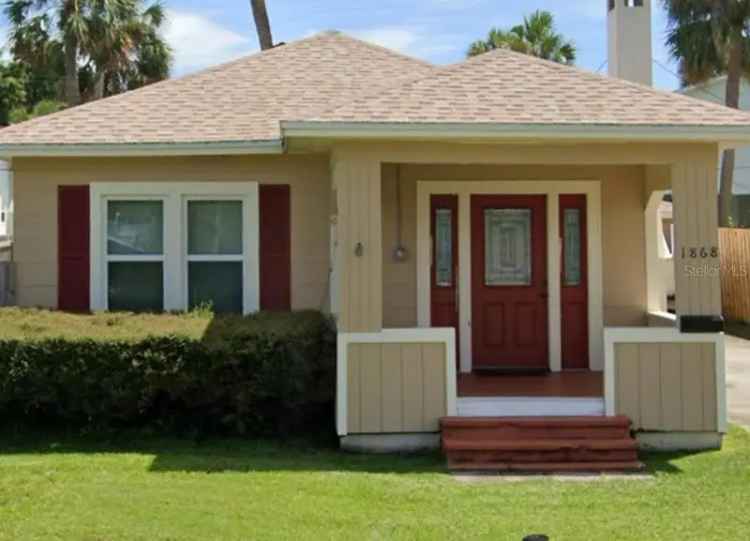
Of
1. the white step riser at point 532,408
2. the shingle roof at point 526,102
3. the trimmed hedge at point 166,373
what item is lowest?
the white step riser at point 532,408

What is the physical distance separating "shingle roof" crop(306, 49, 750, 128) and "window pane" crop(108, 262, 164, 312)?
9.63ft

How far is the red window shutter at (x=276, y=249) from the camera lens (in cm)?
1005

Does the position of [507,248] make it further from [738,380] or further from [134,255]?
[738,380]

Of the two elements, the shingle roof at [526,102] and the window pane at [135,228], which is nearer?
the shingle roof at [526,102]

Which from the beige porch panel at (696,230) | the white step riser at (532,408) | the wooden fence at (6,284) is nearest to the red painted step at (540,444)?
the white step riser at (532,408)

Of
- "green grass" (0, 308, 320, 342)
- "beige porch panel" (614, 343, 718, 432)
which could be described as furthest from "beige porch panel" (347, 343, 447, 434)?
"beige porch panel" (614, 343, 718, 432)

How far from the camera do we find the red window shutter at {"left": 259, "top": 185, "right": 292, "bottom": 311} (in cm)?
1005

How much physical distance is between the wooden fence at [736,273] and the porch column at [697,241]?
486 inches

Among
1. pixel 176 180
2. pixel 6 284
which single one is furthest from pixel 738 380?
pixel 6 284

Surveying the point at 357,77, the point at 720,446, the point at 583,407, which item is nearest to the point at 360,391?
the point at 583,407

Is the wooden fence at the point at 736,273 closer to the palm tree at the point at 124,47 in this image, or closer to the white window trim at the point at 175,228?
the white window trim at the point at 175,228

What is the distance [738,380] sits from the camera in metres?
12.9

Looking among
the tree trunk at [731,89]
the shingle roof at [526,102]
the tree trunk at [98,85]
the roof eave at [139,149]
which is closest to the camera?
the shingle roof at [526,102]

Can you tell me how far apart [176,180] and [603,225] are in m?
4.83
